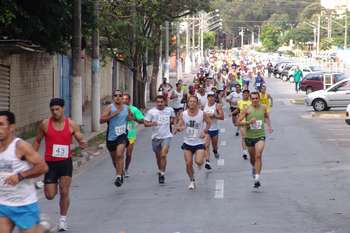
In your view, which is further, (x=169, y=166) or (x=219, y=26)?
(x=219, y=26)

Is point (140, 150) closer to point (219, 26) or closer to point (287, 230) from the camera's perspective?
point (287, 230)

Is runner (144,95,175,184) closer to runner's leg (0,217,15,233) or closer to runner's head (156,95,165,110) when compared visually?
runner's head (156,95,165,110)

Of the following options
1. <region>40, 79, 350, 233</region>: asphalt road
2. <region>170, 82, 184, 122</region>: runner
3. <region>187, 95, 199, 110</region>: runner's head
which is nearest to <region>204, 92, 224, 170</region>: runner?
<region>40, 79, 350, 233</region>: asphalt road

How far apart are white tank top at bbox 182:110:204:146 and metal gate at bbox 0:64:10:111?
9.82 meters

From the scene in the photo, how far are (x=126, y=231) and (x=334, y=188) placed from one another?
17.0 ft

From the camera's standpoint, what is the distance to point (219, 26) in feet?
620

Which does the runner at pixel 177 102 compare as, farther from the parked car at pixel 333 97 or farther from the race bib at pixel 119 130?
the race bib at pixel 119 130

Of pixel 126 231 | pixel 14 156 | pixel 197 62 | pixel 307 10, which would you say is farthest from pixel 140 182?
pixel 307 10

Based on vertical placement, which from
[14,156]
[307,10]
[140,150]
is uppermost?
[307,10]

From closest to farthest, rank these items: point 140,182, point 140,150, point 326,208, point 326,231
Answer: point 326,231, point 326,208, point 140,182, point 140,150

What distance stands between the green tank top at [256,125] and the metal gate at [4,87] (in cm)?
1020

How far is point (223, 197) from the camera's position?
43.3 ft

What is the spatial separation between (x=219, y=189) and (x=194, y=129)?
3.77ft

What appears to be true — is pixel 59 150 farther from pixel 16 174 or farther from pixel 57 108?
pixel 16 174
